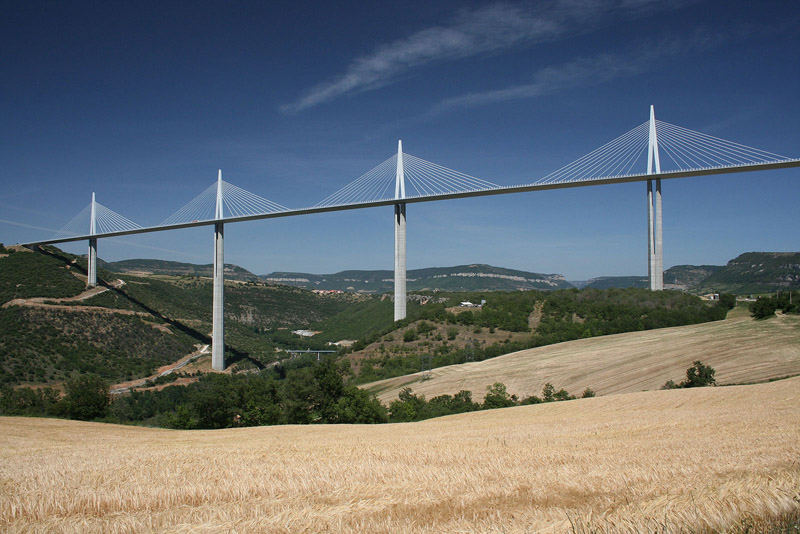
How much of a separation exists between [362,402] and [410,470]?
27.1 m

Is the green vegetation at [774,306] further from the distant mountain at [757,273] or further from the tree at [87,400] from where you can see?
the distant mountain at [757,273]

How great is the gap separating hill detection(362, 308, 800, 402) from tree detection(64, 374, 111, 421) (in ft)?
73.3

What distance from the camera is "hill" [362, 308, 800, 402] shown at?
34594mm

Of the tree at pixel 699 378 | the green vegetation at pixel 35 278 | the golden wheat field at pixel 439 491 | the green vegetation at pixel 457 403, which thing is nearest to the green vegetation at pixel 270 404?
the green vegetation at pixel 457 403

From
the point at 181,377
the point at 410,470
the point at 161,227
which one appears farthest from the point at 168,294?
the point at 410,470

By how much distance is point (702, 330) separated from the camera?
49.3 metres

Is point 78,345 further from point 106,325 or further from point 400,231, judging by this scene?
point 400,231

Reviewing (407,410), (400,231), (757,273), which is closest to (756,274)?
(757,273)

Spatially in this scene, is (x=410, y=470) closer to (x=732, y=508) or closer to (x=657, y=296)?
(x=732, y=508)

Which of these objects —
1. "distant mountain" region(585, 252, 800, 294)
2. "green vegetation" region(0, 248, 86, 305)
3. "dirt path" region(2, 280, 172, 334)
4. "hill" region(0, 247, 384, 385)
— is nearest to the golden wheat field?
"hill" region(0, 247, 384, 385)

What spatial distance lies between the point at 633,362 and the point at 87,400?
43042 millimetres

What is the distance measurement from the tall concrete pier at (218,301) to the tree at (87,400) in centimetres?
3414

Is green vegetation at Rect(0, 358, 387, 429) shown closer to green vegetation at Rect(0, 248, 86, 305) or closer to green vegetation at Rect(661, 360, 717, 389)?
green vegetation at Rect(661, 360, 717, 389)

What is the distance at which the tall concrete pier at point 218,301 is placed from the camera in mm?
73312
